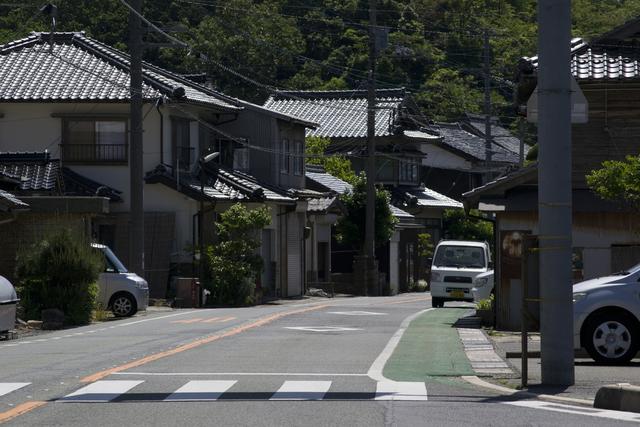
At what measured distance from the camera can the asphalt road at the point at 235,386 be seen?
1120cm

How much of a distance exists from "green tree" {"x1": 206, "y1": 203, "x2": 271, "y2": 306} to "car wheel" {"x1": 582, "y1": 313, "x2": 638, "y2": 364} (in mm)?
22859

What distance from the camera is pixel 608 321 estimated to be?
1695 cm

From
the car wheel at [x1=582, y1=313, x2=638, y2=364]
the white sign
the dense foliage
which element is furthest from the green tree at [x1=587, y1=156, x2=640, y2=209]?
the dense foliage

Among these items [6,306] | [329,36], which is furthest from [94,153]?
[329,36]

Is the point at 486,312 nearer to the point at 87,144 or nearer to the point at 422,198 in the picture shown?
the point at 87,144

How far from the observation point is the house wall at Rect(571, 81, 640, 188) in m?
25.5

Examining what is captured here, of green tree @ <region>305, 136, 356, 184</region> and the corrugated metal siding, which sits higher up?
green tree @ <region>305, 136, 356, 184</region>

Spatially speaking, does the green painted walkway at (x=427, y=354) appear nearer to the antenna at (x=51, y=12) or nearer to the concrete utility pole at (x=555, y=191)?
the concrete utility pole at (x=555, y=191)

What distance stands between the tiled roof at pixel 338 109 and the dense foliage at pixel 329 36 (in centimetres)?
219

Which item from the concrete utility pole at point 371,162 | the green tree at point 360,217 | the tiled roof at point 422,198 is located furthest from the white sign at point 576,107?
the tiled roof at point 422,198

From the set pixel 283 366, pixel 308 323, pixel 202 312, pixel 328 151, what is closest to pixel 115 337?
pixel 308 323

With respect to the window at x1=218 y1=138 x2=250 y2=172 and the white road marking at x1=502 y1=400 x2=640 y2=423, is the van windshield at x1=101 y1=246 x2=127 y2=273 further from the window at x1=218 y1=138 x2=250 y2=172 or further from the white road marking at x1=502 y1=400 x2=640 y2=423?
the white road marking at x1=502 y1=400 x2=640 y2=423

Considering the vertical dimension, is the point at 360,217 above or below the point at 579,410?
above

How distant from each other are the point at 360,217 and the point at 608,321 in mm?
37819
